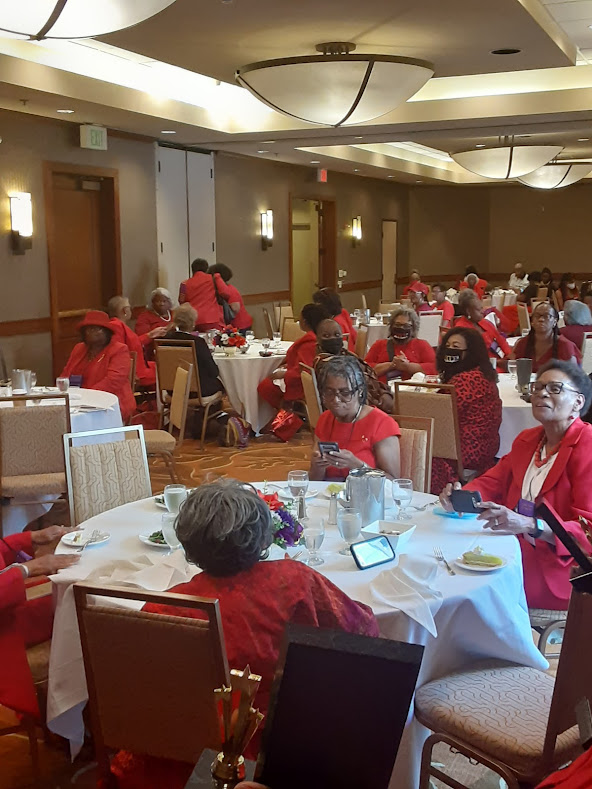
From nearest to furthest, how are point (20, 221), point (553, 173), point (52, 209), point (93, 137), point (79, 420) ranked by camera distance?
point (79, 420), point (20, 221), point (52, 209), point (93, 137), point (553, 173)

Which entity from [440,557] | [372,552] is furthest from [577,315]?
[372,552]

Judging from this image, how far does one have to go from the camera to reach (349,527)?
2.95 metres

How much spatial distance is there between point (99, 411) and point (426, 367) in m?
2.66

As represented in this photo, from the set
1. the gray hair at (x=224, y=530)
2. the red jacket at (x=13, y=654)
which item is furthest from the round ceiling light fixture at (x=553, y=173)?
the gray hair at (x=224, y=530)

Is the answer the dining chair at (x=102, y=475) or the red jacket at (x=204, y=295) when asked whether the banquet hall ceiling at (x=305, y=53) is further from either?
the dining chair at (x=102, y=475)

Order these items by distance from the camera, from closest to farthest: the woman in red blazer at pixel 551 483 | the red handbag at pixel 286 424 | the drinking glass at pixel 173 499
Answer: the woman in red blazer at pixel 551 483 < the drinking glass at pixel 173 499 < the red handbag at pixel 286 424

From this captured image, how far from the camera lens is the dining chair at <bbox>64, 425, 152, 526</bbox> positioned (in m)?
3.78

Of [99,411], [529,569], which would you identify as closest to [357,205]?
[99,411]

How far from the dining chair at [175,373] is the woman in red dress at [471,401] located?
2.62 m

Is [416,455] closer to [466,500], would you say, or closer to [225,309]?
[466,500]

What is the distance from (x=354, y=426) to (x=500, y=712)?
176 centimetres

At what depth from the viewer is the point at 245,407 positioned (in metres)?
8.14

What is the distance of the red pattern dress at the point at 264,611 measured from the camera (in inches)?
81.3

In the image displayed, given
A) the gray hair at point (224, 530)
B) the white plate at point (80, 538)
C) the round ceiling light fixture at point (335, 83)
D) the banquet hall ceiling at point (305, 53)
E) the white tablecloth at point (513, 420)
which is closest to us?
the gray hair at point (224, 530)
